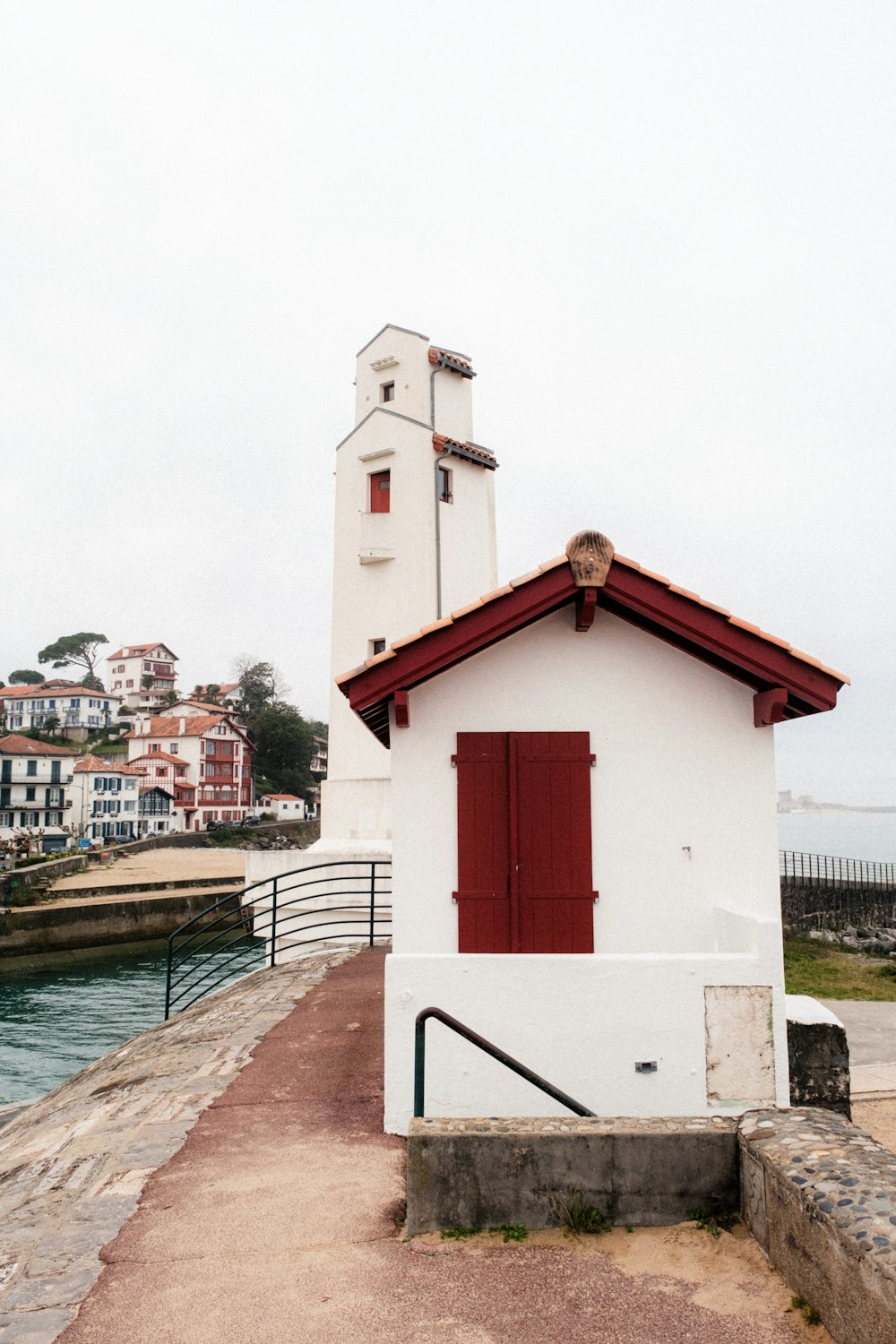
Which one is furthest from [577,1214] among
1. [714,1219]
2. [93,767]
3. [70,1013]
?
[93,767]

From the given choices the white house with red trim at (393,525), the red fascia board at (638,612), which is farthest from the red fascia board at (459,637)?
the white house with red trim at (393,525)

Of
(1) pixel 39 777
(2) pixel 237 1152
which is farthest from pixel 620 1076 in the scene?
(1) pixel 39 777

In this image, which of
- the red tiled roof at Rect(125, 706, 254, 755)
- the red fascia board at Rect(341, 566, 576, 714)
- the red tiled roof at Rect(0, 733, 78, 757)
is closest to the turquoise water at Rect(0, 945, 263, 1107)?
the red fascia board at Rect(341, 566, 576, 714)

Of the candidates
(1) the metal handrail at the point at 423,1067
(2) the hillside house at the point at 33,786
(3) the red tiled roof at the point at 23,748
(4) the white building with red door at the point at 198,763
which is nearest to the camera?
(1) the metal handrail at the point at 423,1067

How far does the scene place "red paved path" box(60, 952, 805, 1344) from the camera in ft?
12.5

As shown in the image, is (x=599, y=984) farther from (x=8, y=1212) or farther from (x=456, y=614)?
(x=8, y=1212)

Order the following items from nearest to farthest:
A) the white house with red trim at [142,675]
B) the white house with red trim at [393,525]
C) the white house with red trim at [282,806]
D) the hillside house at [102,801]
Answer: the white house with red trim at [393,525] → the hillside house at [102,801] → the white house with red trim at [282,806] → the white house with red trim at [142,675]

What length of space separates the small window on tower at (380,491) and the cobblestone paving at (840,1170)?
20475 mm

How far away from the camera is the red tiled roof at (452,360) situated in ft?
81.3

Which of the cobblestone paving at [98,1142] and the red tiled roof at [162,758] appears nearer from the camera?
the cobblestone paving at [98,1142]

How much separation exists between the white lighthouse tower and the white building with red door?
5569 cm

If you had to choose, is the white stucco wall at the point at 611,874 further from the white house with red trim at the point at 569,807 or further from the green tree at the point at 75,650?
the green tree at the point at 75,650

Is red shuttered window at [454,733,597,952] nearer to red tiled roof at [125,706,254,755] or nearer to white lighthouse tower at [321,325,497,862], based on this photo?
white lighthouse tower at [321,325,497,862]

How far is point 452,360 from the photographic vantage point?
25.1 m
